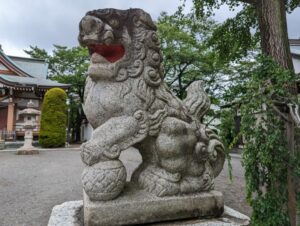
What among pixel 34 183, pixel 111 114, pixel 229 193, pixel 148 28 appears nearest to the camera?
pixel 111 114

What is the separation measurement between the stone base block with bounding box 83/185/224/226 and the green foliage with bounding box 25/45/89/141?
560 inches

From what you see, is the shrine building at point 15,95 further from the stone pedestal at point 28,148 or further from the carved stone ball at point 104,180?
the carved stone ball at point 104,180

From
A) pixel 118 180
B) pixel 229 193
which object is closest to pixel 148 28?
pixel 118 180

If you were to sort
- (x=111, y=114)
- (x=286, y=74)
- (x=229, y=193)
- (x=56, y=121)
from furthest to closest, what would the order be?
1. (x=56, y=121)
2. (x=229, y=193)
3. (x=111, y=114)
4. (x=286, y=74)

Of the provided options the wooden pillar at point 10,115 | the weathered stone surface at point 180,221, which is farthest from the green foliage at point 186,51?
the weathered stone surface at point 180,221

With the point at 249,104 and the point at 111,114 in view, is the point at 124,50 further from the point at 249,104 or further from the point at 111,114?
the point at 249,104

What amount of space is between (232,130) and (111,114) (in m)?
0.89

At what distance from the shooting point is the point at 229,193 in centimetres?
416

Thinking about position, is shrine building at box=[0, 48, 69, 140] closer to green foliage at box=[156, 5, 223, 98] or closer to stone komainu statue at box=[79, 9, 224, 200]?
green foliage at box=[156, 5, 223, 98]

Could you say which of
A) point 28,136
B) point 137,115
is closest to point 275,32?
point 137,115

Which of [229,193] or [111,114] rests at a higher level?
[111,114]

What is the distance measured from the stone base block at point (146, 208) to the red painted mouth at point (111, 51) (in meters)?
1.01

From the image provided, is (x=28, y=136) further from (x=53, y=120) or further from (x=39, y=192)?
(x=39, y=192)

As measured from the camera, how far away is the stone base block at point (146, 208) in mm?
1607
